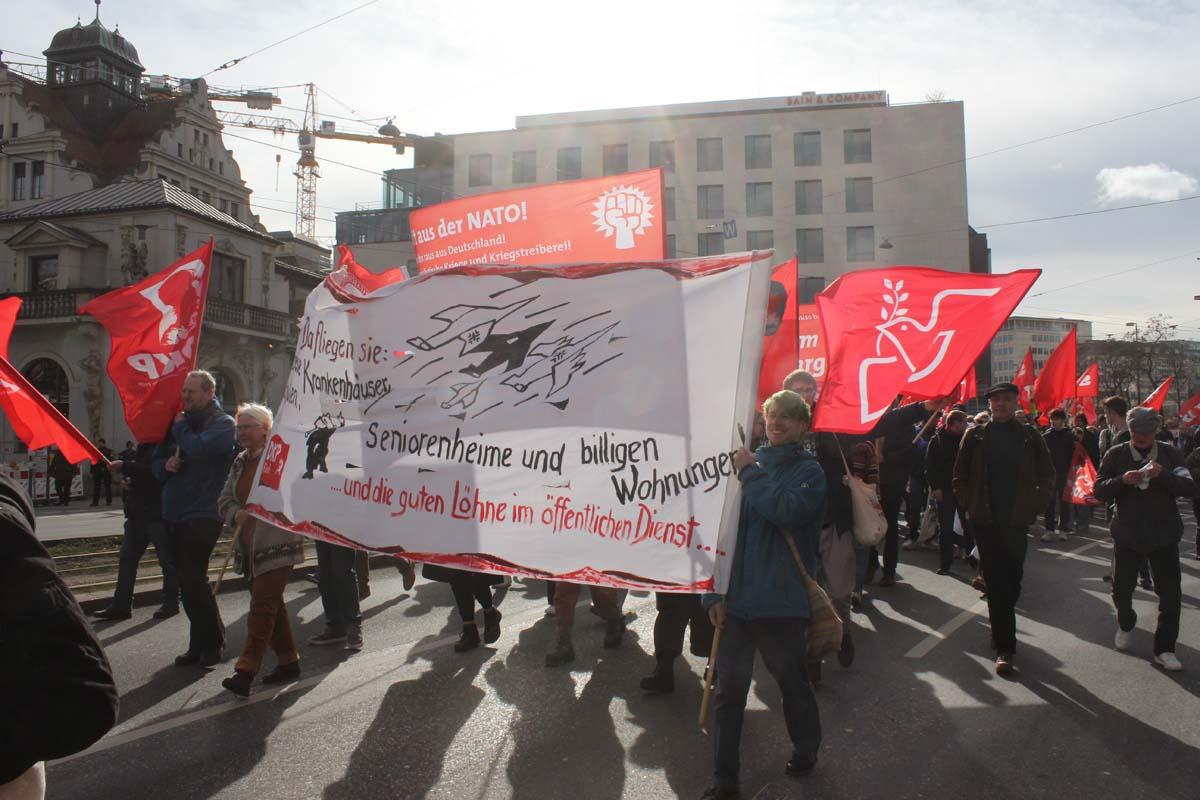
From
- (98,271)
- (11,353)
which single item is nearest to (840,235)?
(98,271)

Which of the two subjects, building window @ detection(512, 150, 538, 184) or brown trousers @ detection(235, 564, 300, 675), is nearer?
brown trousers @ detection(235, 564, 300, 675)

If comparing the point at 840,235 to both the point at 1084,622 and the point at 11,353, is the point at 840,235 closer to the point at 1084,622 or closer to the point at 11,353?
the point at 11,353

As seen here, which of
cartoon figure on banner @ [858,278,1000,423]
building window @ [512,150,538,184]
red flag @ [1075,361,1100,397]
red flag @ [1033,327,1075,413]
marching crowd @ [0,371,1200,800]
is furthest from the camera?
building window @ [512,150,538,184]

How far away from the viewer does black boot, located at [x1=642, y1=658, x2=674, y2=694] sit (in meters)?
5.16

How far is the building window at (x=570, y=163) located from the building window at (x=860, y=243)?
51.7 feet

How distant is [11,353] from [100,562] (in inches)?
1032

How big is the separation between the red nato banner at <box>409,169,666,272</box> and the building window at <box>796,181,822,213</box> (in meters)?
43.0

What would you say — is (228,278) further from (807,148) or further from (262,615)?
(262,615)

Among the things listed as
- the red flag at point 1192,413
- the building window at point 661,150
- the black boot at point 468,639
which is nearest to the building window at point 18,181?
the building window at point 661,150

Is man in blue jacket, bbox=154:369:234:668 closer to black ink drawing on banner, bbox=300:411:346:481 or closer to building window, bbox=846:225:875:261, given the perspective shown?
black ink drawing on banner, bbox=300:411:346:481

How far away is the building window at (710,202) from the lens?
49406 millimetres

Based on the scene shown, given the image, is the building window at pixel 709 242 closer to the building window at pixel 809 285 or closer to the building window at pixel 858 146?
the building window at pixel 809 285

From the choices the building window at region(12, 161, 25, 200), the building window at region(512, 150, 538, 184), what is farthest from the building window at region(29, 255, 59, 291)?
the building window at region(512, 150, 538, 184)

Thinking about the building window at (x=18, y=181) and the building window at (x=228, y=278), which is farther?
the building window at (x=18, y=181)
